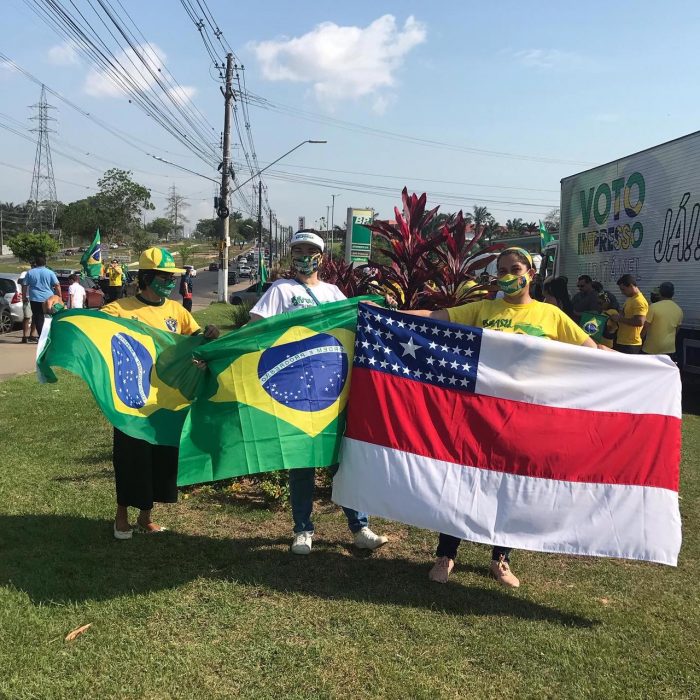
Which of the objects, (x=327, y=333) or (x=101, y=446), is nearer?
(x=327, y=333)

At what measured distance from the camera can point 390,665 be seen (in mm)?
3037

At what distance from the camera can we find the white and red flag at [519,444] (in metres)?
3.65

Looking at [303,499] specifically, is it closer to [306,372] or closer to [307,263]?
[306,372]

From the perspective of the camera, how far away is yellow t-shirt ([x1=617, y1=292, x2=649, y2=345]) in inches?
382

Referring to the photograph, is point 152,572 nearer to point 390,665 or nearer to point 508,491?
point 390,665

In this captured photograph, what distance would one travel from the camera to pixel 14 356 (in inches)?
505

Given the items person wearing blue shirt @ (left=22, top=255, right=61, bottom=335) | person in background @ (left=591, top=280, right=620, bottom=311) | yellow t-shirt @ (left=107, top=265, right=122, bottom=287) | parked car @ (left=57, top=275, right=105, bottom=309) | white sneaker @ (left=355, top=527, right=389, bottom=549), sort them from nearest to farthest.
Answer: white sneaker @ (left=355, top=527, right=389, bottom=549)
person in background @ (left=591, top=280, right=620, bottom=311)
person wearing blue shirt @ (left=22, top=255, right=61, bottom=335)
parked car @ (left=57, top=275, right=105, bottom=309)
yellow t-shirt @ (left=107, top=265, right=122, bottom=287)

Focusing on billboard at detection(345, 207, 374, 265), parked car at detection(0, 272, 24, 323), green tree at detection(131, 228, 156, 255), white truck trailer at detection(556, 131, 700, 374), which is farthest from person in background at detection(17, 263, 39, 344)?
green tree at detection(131, 228, 156, 255)

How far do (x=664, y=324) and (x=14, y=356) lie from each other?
38.2ft

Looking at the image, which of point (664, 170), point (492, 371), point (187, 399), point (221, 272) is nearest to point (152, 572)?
point (187, 399)

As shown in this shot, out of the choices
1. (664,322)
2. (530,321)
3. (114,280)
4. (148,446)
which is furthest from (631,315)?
(114,280)

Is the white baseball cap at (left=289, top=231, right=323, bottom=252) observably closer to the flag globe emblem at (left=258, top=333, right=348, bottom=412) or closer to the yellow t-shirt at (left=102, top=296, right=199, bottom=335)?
the flag globe emblem at (left=258, top=333, right=348, bottom=412)

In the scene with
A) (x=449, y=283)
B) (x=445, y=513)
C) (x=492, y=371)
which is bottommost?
(x=445, y=513)

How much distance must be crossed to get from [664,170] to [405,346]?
8895mm
